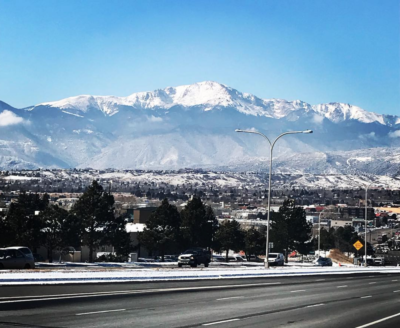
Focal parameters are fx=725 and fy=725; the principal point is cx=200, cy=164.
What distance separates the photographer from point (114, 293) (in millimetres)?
30578

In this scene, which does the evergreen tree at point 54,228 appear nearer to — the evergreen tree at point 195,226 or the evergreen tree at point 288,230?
the evergreen tree at point 195,226

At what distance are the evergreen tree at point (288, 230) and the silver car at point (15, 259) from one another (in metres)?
84.2

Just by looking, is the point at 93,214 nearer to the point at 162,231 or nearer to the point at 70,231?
the point at 70,231

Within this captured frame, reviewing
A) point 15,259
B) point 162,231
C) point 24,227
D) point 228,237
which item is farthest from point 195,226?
point 15,259

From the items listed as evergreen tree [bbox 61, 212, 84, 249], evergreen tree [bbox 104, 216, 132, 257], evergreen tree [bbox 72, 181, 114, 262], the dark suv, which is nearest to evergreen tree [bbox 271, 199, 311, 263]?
evergreen tree [bbox 104, 216, 132, 257]

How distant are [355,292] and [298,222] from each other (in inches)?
3648

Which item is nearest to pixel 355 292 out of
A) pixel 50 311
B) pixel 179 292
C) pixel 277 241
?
pixel 179 292

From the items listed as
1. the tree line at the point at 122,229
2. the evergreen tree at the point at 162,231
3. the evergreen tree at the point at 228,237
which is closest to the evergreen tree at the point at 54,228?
the tree line at the point at 122,229

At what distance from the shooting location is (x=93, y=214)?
301 feet

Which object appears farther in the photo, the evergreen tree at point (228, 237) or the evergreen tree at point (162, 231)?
the evergreen tree at point (228, 237)

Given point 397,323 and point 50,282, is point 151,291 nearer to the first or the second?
point 50,282

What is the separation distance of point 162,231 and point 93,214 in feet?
42.2

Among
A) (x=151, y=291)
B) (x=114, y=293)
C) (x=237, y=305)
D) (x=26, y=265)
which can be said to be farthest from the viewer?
(x=26, y=265)

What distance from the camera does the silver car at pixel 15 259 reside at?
156 feet
